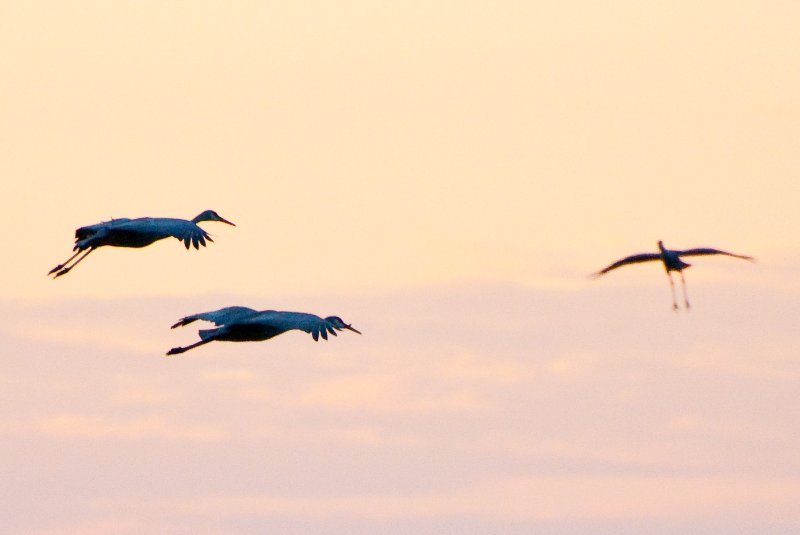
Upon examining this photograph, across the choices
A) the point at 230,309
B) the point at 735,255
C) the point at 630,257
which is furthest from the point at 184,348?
the point at 735,255

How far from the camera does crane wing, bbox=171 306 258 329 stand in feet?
167

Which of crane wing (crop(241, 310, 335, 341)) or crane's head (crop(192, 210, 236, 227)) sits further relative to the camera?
crane's head (crop(192, 210, 236, 227))

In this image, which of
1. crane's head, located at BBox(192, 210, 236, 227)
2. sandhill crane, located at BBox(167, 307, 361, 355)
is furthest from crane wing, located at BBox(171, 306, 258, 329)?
crane's head, located at BBox(192, 210, 236, 227)

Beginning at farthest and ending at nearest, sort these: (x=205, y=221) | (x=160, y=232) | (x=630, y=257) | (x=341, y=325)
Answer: (x=205, y=221) < (x=630, y=257) < (x=160, y=232) < (x=341, y=325)

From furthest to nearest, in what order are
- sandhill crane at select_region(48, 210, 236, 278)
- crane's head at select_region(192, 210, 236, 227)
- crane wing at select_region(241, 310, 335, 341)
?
crane's head at select_region(192, 210, 236, 227), sandhill crane at select_region(48, 210, 236, 278), crane wing at select_region(241, 310, 335, 341)

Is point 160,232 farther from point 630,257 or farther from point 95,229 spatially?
point 630,257

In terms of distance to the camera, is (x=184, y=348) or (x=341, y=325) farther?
(x=184, y=348)

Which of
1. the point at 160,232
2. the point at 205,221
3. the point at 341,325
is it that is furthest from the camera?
the point at 205,221

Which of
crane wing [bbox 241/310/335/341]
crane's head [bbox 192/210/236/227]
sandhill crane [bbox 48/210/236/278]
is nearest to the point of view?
crane wing [bbox 241/310/335/341]

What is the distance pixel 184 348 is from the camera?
53.9 m

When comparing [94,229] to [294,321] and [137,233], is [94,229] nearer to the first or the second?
[137,233]

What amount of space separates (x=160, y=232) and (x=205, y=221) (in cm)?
1042

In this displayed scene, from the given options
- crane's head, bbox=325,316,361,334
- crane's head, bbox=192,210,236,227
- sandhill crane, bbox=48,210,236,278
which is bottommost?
crane's head, bbox=325,316,361,334

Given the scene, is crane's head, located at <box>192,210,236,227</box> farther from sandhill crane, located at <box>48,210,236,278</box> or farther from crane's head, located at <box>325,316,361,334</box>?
crane's head, located at <box>325,316,361,334</box>
